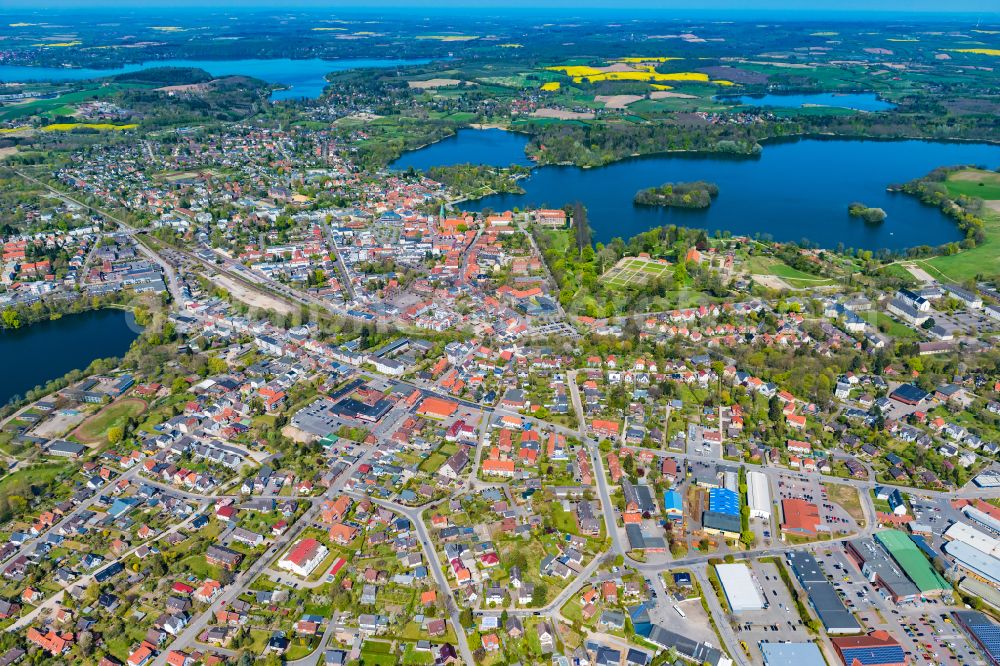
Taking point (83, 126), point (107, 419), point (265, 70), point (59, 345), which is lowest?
point (59, 345)

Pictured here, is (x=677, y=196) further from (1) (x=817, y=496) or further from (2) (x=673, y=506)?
(2) (x=673, y=506)

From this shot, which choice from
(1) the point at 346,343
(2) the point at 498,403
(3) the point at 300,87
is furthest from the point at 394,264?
(3) the point at 300,87

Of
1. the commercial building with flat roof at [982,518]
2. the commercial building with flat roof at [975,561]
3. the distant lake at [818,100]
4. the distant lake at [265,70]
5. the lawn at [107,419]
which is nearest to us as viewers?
the commercial building with flat roof at [975,561]

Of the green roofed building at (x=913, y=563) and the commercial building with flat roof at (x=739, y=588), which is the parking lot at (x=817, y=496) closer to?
the green roofed building at (x=913, y=563)

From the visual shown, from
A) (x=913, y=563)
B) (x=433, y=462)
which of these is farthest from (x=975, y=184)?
(x=433, y=462)

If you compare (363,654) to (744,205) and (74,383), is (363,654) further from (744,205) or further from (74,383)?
(744,205)

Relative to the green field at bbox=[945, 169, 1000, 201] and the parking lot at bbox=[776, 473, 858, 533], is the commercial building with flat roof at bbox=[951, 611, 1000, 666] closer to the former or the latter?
the parking lot at bbox=[776, 473, 858, 533]

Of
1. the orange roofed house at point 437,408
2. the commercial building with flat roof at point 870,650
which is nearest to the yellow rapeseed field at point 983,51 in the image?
the orange roofed house at point 437,408

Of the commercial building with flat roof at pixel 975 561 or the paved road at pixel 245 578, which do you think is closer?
the paved road at pixel 245 578
